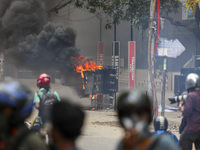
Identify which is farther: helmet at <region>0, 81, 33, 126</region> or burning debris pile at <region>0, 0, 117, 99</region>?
burning debris pile at <region>0, 0, 117, 99</region>

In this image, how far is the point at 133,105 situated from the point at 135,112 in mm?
39

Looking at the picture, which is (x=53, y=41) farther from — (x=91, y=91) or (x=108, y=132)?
(x=108, y=132)

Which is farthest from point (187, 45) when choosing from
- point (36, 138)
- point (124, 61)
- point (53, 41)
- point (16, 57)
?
point (36, 138)

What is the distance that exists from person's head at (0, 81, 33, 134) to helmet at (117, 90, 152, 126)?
1.84ft

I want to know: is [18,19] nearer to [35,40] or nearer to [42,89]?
[35,40]

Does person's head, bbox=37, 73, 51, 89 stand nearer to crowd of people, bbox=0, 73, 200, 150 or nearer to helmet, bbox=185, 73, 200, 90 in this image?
helmet, bbox=185, 73, 200, 90

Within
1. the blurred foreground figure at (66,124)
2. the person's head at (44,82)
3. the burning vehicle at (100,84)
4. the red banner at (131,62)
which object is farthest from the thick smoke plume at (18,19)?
the blurred foreground figure at (66,124)

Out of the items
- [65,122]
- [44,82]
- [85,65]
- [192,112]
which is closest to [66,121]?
[65,122]

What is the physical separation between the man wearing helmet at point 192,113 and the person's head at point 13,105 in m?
2.99

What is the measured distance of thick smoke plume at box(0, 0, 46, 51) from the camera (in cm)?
2752

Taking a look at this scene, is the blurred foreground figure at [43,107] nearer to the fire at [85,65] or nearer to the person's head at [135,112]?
the person's head at [135,112]

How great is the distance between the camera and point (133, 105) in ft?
6.98

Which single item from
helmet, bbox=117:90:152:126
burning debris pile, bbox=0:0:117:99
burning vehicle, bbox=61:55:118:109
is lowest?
burning vehicle, bbox=61:55:118:109

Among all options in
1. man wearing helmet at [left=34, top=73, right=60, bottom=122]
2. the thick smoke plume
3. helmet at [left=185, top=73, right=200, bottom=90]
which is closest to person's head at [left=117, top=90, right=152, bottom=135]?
helmet at [left=185, top=73, right=200, bottom=90]
